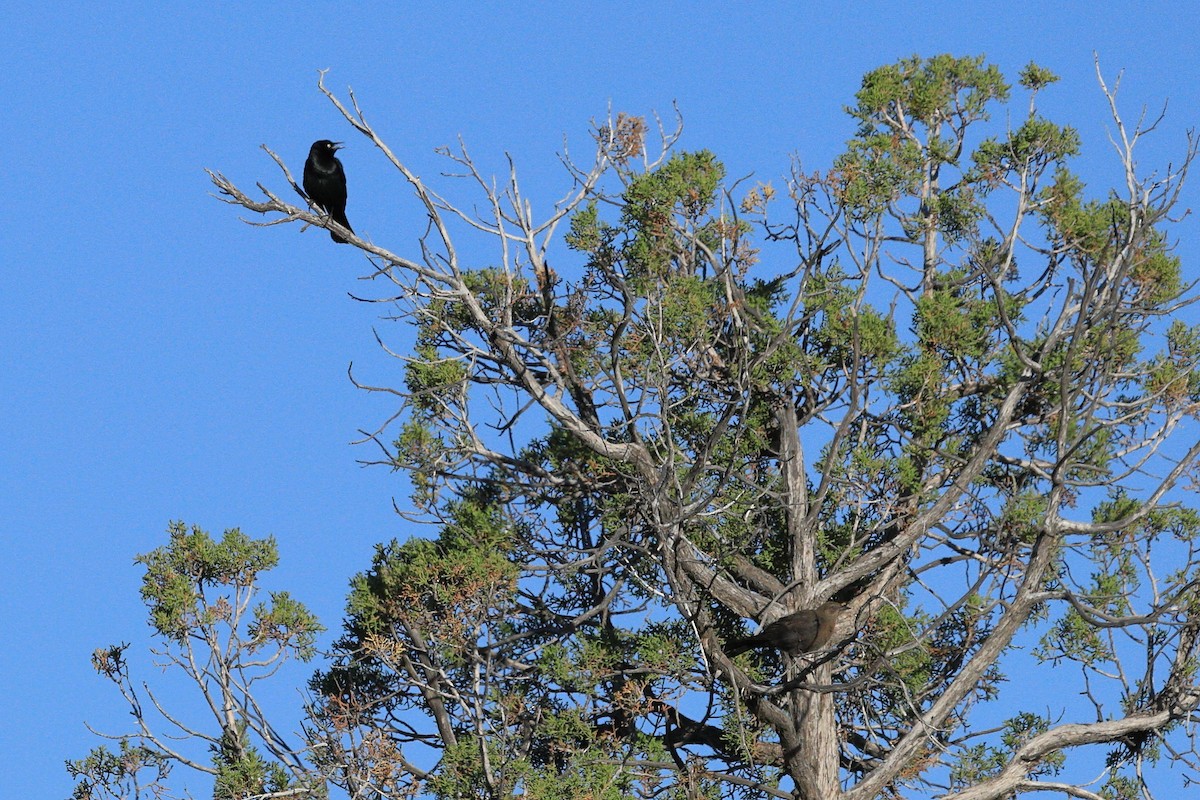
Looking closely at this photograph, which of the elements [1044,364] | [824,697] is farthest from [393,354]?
[1044,364]

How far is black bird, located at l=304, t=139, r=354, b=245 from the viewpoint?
49.6 ft

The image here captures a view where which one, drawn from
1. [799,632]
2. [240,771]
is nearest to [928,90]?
[799,632]

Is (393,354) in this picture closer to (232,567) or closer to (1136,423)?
(232,567)

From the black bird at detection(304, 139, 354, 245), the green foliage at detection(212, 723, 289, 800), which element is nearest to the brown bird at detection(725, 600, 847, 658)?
the green foliage at detection(212, 723, 289, 800)

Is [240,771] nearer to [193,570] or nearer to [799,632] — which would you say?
[193,570]

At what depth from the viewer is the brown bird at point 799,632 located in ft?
41.0

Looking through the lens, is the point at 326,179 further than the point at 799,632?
Yes

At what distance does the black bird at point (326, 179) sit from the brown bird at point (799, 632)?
561cm

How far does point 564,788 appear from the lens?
38.2 ft

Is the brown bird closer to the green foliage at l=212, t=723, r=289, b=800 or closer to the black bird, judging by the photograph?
the green foliage at l=212, t=723, r=289, b=800

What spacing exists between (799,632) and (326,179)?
247 inches

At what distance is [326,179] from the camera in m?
15.1

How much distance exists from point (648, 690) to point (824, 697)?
1450 mm

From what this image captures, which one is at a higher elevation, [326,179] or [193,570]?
[326,179]
